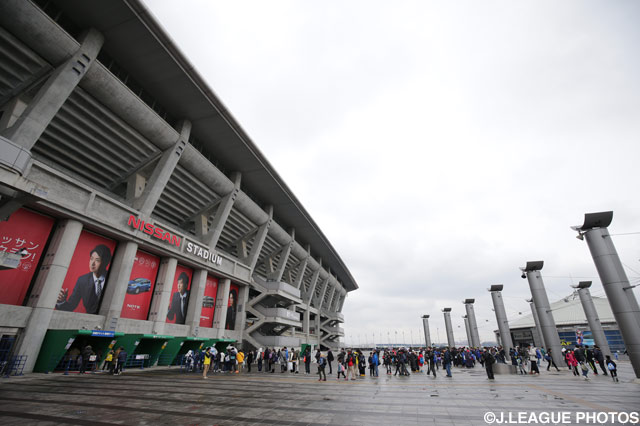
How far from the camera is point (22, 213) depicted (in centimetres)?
1683

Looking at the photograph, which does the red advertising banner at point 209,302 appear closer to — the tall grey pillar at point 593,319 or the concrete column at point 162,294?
the concrete column at point 162,294

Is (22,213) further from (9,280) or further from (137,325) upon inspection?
(137,325)

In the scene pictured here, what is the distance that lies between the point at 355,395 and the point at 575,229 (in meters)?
16.8

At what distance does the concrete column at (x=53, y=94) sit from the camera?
15.6 m

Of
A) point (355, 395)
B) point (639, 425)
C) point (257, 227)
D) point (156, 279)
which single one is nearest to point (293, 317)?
point (257, 227)

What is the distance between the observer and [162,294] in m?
24.7

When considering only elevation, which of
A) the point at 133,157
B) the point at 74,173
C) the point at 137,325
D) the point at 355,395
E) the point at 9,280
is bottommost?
the point at 355,395

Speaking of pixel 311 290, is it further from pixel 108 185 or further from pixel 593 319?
pixel 593 319

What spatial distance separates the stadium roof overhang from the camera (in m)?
17.9

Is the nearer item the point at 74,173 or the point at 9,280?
the point at 9,280

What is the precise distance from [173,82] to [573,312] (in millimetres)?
86062

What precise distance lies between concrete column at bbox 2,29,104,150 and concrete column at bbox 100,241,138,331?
28.8ft

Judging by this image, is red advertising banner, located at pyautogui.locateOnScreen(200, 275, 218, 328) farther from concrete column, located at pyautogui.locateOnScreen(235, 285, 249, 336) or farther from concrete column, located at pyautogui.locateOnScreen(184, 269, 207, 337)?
concrete column, located at pyautogui.locateOnScreen(235, 285, 249, 336)

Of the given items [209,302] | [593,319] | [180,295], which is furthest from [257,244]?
[593,319]
